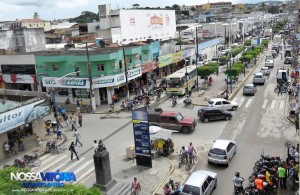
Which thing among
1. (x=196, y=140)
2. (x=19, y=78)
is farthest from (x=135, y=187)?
(x=19, y=78)

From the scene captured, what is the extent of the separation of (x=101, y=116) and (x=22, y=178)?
23.9 meters

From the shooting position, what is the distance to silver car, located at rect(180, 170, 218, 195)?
675 inches

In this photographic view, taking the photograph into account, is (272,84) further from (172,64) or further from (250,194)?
(250,194)

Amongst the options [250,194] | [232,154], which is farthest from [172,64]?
[250,194]

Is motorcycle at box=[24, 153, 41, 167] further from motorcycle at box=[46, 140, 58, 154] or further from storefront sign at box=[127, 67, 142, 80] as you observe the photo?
storefront sign at box=[127, 67, 142, 80]

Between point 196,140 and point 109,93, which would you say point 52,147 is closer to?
point 196,140

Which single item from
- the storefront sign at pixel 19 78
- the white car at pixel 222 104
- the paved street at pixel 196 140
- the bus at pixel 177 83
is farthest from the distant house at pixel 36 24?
the white car at pixel 222 104

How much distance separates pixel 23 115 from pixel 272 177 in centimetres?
1881

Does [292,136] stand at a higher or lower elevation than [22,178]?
lower

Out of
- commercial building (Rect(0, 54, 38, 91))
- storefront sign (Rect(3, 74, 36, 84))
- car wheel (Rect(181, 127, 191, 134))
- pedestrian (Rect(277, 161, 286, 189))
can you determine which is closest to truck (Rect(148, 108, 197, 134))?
car wheel (Rect(181, 127, 191, 134))

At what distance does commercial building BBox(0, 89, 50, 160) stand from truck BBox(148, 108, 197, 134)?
9.38m

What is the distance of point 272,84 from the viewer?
46000 millimetres

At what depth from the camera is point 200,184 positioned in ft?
56.6

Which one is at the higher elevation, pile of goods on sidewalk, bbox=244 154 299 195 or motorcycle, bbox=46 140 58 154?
pile of goods on sidewalk, bbox=244 154 299 195
